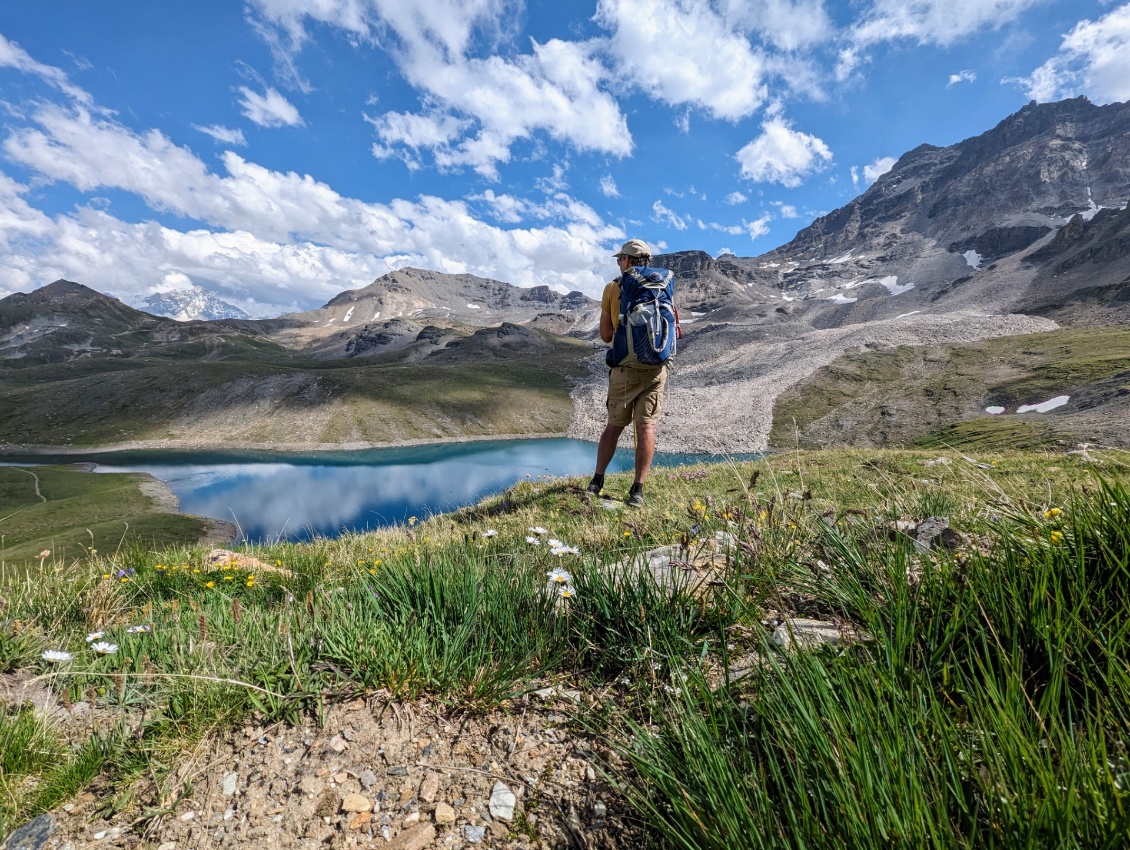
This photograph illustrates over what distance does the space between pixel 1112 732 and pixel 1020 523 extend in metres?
1.72

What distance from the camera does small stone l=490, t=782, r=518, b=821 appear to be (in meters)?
1.99

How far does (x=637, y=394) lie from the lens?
813 cm

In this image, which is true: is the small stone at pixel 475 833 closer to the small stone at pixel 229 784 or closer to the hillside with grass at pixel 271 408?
the small stone at pixel 229 784

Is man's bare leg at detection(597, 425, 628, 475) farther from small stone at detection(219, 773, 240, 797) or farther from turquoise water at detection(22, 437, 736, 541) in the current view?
turquoise water at detection(22, 437, 736, 541)

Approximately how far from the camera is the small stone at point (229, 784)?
206 centimetres

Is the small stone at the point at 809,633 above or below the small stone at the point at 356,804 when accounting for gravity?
above

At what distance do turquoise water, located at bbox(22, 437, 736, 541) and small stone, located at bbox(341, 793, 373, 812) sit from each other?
44.7 m

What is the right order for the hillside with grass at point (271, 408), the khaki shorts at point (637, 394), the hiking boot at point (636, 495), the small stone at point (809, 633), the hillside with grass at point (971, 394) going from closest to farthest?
the small stone at point (809, 633), the khaki shorts at point (637, 394), the hiking boot at point (636, 495), the hillside with grass at point (971, 394), the hillside with grass at point (271, 408)

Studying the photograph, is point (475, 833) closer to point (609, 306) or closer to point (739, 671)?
point (739, 671)

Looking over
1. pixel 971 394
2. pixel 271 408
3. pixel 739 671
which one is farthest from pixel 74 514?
pixel 971 394

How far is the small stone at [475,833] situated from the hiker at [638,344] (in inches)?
223

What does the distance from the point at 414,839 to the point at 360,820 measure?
27 cm

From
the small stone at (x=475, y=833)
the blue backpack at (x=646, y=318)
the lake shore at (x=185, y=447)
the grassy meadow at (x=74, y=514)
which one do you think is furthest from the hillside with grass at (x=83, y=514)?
the small stone at (x=475, y=833)

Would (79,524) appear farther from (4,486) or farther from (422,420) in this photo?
(422,420)
